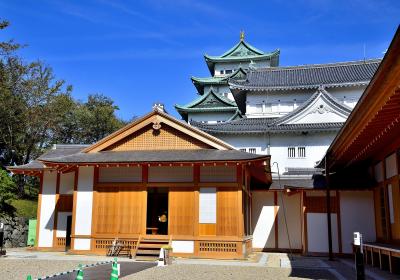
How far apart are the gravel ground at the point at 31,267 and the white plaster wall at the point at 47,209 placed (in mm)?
4224

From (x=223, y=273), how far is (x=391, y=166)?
20.7 ft

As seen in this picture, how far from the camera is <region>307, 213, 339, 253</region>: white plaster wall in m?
18.2

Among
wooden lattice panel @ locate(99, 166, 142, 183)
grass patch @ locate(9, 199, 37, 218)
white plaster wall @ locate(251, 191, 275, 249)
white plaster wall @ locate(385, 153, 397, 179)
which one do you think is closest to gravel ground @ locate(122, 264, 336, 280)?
white plaster wall @ locate(385, 153, 397, 179)

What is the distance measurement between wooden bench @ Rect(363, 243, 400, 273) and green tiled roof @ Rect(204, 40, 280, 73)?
→ 34.4 metres

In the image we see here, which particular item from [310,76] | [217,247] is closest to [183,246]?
[217,247]

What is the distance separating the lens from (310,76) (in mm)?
33125

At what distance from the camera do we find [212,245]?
15641 mm

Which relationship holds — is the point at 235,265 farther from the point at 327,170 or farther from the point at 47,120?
the point at 47,120

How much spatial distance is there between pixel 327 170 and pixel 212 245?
5.41 m

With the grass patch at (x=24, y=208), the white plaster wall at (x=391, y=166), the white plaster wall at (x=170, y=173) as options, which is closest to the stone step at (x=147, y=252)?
the white plaster wall at (x=170, y=173)

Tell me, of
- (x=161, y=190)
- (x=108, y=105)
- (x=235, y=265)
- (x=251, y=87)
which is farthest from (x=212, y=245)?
(x=108, y=105)

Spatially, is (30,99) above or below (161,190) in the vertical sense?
above

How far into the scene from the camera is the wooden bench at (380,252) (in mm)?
11342

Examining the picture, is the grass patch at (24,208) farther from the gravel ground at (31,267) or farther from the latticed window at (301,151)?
the latticed window at (301,151)
